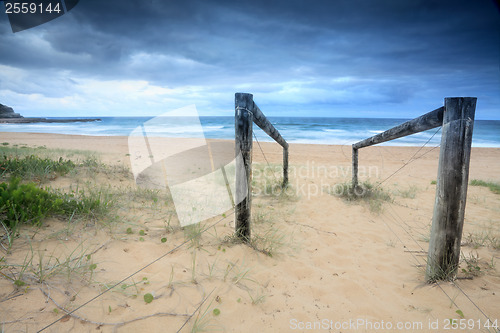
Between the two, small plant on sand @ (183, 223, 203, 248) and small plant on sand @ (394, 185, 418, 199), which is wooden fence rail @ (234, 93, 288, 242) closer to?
small plant on sand @ (183, 223, 203, 248)

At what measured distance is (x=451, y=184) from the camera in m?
2.19

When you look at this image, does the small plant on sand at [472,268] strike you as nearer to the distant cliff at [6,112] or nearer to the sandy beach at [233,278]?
the sandy beach at [233,278]

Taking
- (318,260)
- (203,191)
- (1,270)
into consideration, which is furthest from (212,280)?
(203,191)

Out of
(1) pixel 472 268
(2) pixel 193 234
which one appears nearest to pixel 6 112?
(2) pixel 193 234

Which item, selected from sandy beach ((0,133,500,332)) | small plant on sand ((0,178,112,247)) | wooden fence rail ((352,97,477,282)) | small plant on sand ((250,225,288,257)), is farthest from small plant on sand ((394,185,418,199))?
small plant on sand ((0,178,112,247))

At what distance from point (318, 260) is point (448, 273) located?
1.19 m

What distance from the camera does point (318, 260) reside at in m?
2.86

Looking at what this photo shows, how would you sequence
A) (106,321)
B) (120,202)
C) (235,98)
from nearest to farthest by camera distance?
(106,321) < (235,98) < (120,202)

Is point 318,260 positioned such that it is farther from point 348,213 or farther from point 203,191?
point 203,191

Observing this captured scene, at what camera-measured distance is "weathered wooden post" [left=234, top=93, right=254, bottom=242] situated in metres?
2.71

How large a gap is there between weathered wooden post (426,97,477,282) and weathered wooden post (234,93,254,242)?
1807 millimetres

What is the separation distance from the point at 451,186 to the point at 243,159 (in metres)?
1.94

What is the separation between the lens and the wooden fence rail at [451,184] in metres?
2.12

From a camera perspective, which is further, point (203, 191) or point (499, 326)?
point (203, 191)
